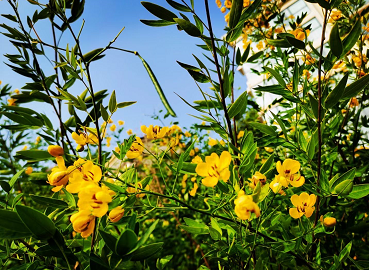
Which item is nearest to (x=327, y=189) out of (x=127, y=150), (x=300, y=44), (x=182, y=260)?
(x=300, y=44)

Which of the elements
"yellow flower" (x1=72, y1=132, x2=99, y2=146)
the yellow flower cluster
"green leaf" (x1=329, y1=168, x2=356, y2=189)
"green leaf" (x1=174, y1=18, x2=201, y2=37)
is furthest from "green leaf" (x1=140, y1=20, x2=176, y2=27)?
"green leaf" (x1=329, y1=168, x2=356, y2=189)

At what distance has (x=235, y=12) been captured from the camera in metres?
0.53

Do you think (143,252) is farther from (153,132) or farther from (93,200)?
(153,132)

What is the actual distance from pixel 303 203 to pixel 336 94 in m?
0.25

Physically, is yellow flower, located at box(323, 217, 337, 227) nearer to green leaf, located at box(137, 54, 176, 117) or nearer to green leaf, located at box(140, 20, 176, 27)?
green leaf, located at box(137, 54, 176, 117)

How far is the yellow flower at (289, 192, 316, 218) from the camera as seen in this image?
0.51 m

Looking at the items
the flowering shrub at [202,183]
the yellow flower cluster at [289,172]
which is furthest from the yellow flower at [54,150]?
the yellow flower cluster at [289,172]

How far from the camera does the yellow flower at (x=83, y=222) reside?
43 centimetres

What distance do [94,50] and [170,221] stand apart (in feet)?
4.54

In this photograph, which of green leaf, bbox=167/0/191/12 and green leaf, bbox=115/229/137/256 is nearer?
green leaf, bbox=115/229/137/256

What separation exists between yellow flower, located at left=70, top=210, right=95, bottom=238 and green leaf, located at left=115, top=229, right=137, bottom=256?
13 cm

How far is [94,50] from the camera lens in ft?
2.40

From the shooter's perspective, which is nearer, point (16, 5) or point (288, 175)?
point (288, 175)

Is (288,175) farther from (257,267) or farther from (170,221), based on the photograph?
(170,221)
